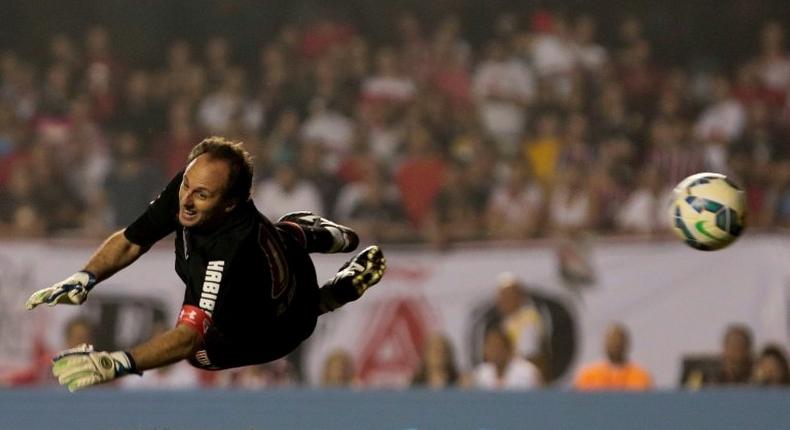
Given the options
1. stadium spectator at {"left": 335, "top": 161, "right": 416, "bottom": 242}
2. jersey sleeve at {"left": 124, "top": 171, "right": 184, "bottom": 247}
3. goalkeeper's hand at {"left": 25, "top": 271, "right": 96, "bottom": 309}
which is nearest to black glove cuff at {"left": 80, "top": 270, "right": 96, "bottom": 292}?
goalkeeper's hand at {"left": 25, "top": 271, "right": 96, "bottom": 309}

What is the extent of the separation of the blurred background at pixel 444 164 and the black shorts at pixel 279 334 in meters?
3.52

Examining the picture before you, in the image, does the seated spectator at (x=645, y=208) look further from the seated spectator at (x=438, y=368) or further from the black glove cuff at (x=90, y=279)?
the black glove cuff at (x=90, y=279)

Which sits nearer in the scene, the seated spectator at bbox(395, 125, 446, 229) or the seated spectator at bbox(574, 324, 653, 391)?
the seated spectator at bbox(574, 324, 653, 391)

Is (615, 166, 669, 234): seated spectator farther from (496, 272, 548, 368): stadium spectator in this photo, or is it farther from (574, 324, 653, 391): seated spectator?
(574, 324, 653, 391): seated spectator

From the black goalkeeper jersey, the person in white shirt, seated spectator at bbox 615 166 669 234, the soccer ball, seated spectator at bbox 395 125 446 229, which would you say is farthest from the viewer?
the person in white shirt

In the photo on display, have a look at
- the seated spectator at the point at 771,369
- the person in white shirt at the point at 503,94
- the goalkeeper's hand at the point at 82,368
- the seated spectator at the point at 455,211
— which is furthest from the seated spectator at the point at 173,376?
the goalkeeper's hand at the point at 82,368

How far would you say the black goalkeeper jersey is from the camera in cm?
603

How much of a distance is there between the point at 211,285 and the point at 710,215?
3.01m

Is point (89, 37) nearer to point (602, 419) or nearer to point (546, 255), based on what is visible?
point (546, 255)

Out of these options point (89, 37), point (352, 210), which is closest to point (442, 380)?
point (352, 210)

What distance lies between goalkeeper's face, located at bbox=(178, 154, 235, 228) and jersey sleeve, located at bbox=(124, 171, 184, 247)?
0.35 m

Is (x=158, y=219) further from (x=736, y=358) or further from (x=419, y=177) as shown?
(x=419, y=177)

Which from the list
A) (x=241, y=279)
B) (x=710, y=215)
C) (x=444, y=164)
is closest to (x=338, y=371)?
(x=444, y=164)

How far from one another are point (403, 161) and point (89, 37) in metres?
3.43
